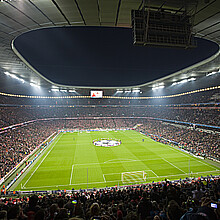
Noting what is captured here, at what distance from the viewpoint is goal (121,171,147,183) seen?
20.8 metres

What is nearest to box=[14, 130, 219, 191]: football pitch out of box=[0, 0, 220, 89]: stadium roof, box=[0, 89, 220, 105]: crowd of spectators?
box=[0, 0, 220, 89]: stadium roof

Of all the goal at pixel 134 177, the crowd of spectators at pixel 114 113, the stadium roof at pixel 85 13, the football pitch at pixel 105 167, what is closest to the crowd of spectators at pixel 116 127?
the crowd of spectators at pixel 114 113

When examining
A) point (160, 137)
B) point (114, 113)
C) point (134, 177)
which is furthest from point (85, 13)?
point (114, 113)

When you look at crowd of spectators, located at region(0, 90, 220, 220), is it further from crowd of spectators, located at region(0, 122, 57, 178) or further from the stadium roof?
the stadium roof

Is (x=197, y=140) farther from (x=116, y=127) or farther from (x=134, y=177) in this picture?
(x=116, y=127)

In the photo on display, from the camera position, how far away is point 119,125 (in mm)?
69812

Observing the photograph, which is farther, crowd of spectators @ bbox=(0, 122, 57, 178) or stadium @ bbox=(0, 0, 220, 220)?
crowd of spectators @ bbox=(0, 122, 57, 178)

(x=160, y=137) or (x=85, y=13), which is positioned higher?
(x=85, y=13)

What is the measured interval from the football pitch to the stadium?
150mm

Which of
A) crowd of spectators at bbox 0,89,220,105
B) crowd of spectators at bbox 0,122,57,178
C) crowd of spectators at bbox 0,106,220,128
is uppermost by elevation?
crowd of spectators at bbox 0,89,220,105

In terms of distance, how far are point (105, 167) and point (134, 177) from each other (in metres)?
5.96

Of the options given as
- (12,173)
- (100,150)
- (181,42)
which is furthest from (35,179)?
(181,42)

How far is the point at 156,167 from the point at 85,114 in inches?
2160

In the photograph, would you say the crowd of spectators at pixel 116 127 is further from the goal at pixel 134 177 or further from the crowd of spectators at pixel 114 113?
the goal at pixel 134 177
